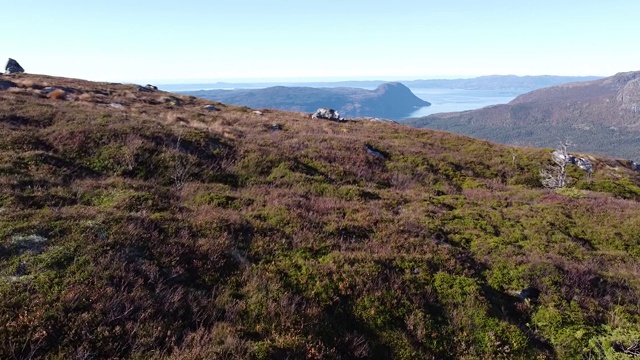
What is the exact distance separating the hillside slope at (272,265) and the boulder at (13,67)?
185ft

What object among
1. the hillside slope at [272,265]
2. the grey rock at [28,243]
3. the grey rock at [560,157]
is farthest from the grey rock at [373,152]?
the grey rock at [28,243]

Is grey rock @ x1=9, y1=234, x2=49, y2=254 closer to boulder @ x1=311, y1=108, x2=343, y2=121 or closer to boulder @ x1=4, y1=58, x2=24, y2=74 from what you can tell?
boulder @ x1=311, y1=108, x2=343, y2=121

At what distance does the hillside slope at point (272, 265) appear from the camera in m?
6.31

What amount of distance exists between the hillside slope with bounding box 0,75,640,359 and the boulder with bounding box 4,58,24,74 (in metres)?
56.4

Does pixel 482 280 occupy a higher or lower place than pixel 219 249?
lower

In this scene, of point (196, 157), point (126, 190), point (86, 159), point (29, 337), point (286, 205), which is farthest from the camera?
point (196, 157)

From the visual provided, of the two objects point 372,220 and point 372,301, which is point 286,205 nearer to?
point 372,220

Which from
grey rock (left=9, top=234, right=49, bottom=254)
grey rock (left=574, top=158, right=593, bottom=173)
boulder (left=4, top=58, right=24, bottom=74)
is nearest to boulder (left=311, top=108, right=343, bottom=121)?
grey rock (left=574, top=158, right=593, bottom=173)

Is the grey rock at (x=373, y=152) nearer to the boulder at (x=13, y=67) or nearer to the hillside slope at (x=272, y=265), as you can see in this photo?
the hillside slope at (x=272, y=265)

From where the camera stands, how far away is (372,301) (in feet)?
26.9

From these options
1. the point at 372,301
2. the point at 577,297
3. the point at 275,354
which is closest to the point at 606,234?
the point at 577,297

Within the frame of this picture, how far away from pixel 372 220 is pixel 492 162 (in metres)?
25.0

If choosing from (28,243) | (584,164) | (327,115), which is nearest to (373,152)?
(584,164)

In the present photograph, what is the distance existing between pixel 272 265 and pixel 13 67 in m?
75.5
